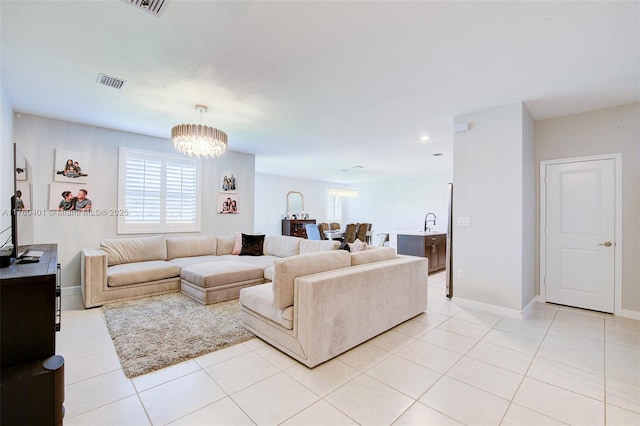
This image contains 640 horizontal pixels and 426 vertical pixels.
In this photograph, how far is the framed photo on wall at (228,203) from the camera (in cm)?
596

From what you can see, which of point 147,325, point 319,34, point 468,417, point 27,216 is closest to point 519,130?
point 319,34

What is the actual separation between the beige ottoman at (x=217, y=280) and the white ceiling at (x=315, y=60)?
2.16 metres

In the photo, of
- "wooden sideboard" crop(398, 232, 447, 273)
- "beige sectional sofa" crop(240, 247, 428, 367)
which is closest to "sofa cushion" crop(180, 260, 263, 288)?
"beige sectional sofa" crop(240, 247, 428, 367)

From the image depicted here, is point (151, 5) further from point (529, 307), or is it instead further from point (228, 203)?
point (529, 307)

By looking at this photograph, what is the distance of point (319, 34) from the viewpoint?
2213mm

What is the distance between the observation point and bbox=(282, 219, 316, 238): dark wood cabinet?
381 inches

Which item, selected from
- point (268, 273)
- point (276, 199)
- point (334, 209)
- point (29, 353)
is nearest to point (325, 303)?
point (29, 353)

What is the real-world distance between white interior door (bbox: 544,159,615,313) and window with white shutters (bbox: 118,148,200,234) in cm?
594

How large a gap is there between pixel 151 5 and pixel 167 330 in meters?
2.84

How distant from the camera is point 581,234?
154 inches

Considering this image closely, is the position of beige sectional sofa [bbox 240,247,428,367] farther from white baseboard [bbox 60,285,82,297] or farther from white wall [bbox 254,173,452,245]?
white wall [bbox 254,173,452,245]

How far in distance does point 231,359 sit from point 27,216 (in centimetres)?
329

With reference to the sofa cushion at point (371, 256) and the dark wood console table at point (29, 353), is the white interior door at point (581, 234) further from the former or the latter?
the dark wood console table at point (29, 353)

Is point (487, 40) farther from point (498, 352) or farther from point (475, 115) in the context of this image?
point (498, 352)
